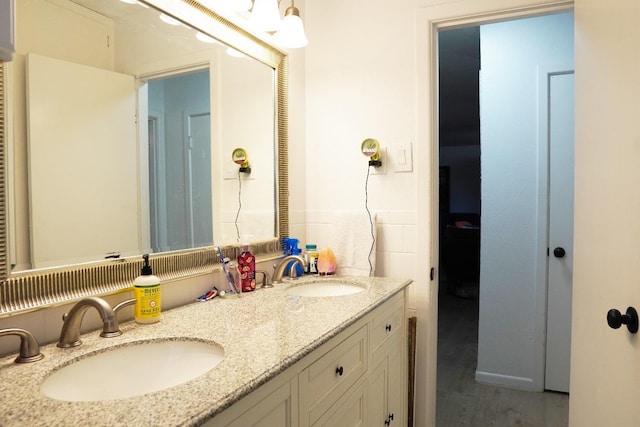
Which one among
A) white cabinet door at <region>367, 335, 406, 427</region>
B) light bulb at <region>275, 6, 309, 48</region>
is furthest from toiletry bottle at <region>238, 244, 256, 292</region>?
light bulb at <region>275, 6, 309, 48</region>

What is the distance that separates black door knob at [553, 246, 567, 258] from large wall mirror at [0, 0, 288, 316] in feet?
5.88

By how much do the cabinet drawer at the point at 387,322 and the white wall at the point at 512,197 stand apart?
1.19m

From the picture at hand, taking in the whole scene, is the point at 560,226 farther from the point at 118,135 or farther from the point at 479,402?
the point at 118,135

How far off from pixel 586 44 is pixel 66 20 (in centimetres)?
155

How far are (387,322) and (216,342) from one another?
749 mm

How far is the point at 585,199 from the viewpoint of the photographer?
136cm

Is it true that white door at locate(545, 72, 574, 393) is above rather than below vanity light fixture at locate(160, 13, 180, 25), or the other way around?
below

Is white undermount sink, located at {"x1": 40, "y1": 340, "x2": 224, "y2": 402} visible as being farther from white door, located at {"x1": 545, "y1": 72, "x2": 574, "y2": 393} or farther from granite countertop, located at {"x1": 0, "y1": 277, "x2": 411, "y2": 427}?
white door, located at {"x1": 545, "y1": 72, "x2": 574, "y2": 393}

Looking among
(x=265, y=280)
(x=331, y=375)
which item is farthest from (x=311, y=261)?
(x=331, y=375)

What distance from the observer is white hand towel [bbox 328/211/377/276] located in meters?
1.88

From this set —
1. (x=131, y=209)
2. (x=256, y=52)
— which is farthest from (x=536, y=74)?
(x=131, y=209)

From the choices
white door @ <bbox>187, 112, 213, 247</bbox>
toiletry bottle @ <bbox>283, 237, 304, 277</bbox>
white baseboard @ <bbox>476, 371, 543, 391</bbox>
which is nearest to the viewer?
white door @ <bbox>187, 112, 213, 247</bbox>

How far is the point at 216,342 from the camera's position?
0.95 meters

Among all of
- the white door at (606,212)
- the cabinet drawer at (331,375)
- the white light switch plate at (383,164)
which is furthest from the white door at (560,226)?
the cabinet drawer at (331,375)
